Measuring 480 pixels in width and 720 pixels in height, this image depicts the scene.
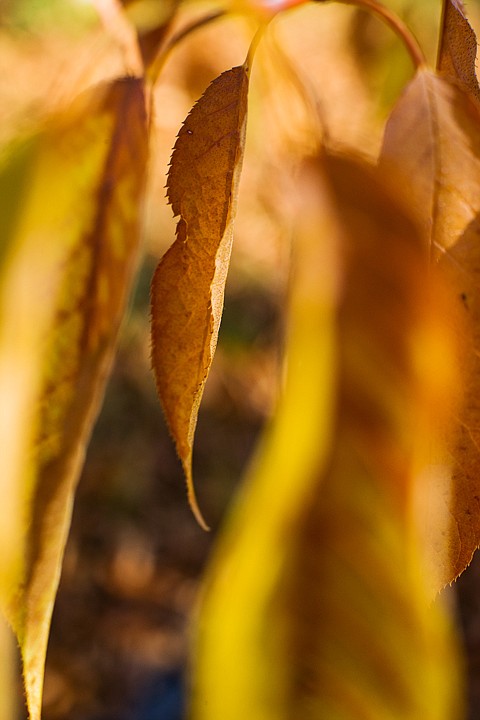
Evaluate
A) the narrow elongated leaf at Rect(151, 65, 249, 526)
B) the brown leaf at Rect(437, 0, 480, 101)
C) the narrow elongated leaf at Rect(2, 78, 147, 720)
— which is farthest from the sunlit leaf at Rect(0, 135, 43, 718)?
the brown leaf at Rect(437, 0, 480, 101)

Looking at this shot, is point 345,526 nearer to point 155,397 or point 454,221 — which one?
point 454,221

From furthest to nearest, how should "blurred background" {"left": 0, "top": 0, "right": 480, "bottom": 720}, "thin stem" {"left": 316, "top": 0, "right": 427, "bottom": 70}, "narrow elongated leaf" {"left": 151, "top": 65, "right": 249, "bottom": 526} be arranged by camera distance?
"blurred background" {"left": 0, "top": 0, "right": 480, "bottom": 720} < "thin stem" {"left": 316, "top": 0, "right": 427, "bottom": 70} < "narrow elongated leaf" {"left": 151, "top": 65, "right": 249, "bottom": 526}

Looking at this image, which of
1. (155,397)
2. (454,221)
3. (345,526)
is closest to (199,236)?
(454,221)

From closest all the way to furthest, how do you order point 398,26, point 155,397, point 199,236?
1. point 199,236
2. point 398,26
3. point 155,397

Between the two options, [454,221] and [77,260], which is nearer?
[454,221]

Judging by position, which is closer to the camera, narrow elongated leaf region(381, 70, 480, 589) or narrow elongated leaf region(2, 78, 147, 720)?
narrow elongated leaf region(381, 70, 480, 589)

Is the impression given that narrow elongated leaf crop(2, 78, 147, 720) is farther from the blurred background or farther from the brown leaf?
the brown leaf
